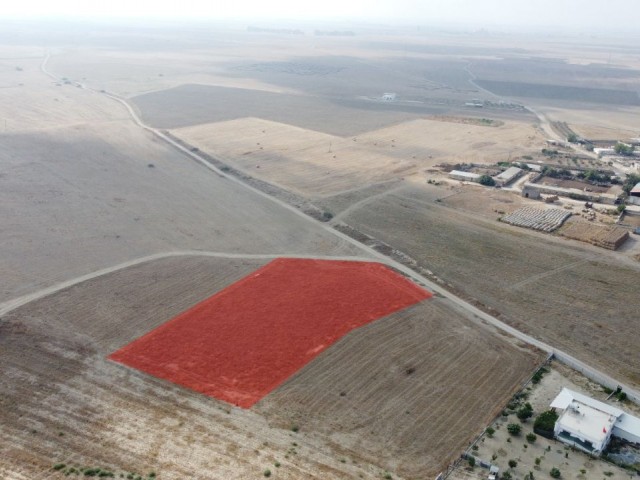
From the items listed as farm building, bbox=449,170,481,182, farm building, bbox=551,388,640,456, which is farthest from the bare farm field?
farm building, bbox=449,170,481,182

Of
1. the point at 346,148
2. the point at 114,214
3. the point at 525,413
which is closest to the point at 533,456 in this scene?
the point at 525,413

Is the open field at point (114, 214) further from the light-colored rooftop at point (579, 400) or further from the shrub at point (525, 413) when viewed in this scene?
the light-colored rooftop at point (579, 400)

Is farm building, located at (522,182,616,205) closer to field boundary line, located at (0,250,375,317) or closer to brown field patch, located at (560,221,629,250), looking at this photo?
brown field patch, located at (560,221,629,250)

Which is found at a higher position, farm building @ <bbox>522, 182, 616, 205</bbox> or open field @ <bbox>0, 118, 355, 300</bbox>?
farm building @ <bbox>522, 182, 616, 205</bbox>

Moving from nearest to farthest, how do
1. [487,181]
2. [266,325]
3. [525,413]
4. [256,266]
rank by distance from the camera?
[525,413] → [266,325] → [256,266] → [487,181]

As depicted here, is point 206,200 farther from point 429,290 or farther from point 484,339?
point 484,339

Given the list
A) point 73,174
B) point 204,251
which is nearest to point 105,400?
point 204,251

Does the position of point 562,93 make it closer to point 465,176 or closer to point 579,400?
point 465,176
